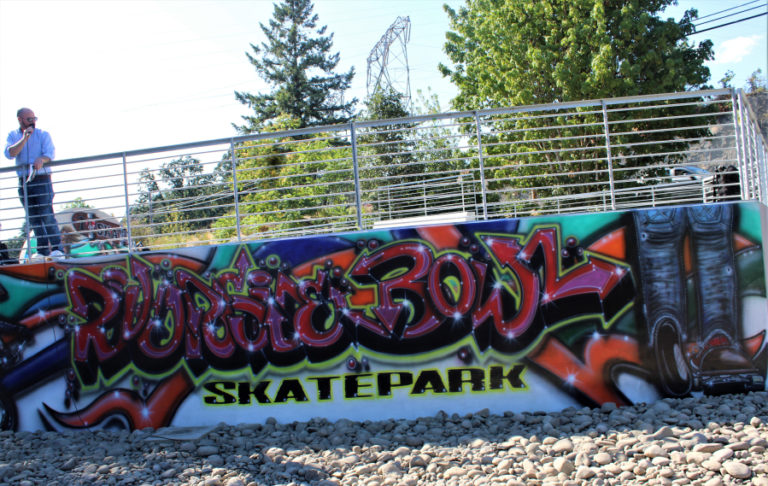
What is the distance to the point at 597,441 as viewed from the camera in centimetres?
663

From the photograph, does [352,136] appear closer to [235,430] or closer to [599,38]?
[235,430]

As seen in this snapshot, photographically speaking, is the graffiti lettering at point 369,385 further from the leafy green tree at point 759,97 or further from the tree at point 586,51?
the leafy green tree at point 759,97

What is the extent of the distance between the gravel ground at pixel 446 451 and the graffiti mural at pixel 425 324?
378mm

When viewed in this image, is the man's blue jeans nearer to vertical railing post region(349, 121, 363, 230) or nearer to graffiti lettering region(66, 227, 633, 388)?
graffiti lettering region(66, 227, 633, 388)

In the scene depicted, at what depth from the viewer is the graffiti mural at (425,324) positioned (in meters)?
7.95

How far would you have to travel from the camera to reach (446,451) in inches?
268

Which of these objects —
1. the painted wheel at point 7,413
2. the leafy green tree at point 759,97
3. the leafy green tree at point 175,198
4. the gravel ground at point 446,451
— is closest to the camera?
the gravel ground at point 446,451

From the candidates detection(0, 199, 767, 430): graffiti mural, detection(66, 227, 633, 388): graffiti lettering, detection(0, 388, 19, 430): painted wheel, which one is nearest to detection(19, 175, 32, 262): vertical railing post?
detection(66, 227, 633, 388): graffiti lettering

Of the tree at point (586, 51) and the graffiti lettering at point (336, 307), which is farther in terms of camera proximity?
the tree at point (586, 51)

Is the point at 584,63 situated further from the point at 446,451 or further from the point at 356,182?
the point at 446,451

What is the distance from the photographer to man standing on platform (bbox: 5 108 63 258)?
29.9 feet

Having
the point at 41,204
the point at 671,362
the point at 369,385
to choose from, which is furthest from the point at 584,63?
the point at 41,204

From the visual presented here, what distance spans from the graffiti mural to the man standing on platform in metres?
1.39

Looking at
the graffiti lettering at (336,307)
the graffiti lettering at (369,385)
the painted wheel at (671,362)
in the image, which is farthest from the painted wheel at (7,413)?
the painted wheel at (671,362)
